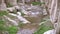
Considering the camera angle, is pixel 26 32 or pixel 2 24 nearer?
pixel 26 32

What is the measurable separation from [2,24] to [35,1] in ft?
46.5

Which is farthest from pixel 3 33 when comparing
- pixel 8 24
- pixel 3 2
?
pixel 3 2

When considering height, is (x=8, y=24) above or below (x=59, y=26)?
below

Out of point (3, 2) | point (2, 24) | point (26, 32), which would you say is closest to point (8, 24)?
point (2, 24)

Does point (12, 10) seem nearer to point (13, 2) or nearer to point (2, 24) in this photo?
point (13, 2)

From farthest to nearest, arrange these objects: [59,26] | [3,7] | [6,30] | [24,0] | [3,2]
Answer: [24,0]
[3,2]
[3,7]
[6,30]
[59,26]

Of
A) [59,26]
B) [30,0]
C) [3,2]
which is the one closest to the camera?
[59,26]

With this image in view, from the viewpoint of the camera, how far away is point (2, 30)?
847 centimetres

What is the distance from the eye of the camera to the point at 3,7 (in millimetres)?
13383

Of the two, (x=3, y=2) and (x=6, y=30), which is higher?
(x=3, y=2)

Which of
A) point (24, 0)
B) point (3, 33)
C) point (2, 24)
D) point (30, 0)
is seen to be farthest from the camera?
point (30, 0)

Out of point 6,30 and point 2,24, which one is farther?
point 2,24

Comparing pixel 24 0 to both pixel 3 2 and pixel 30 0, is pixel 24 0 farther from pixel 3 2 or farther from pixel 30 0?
pixel 3 2

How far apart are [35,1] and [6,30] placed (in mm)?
14919
